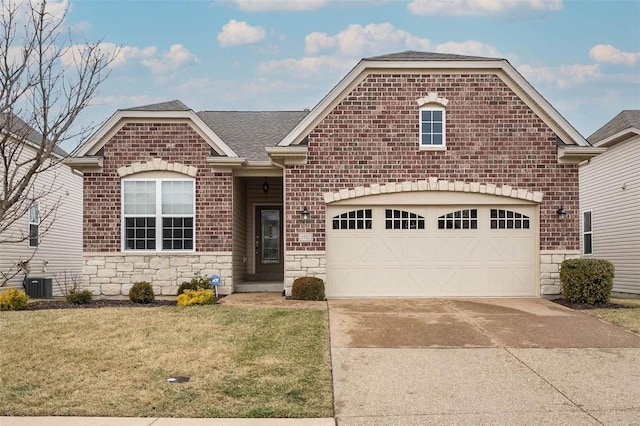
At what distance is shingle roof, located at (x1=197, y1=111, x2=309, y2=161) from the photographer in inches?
676

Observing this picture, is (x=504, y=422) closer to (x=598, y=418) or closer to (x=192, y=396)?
(x=598, y=418)

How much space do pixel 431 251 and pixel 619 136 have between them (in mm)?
8564

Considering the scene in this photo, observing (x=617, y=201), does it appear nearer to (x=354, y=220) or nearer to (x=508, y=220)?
(x=508, y=220)

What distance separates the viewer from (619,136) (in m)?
19.3

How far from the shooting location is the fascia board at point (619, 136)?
18439 mm

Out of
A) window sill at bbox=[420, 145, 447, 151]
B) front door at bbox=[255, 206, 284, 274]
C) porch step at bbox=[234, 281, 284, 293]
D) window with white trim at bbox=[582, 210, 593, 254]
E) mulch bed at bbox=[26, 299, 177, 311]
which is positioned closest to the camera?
mulch bed at bbox=[26, 299, 177, 311]

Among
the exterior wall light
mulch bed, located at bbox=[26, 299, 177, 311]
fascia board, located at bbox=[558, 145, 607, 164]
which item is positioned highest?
fascia board, located at bbox=[558, 145, 607, 164]

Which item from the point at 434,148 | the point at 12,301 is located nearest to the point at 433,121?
the point at 434,148

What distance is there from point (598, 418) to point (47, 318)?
393 inches

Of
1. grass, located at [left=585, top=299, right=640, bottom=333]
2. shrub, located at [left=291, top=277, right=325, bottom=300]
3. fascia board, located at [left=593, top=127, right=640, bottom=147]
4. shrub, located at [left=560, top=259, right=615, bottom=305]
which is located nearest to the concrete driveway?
grass, located at [left=585, top=299, right=640, bottom=333]

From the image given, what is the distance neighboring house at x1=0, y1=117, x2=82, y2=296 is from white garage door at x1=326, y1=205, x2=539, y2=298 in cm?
923

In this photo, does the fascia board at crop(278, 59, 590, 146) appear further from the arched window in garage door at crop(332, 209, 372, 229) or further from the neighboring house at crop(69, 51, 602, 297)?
the arched window in garage door at crop(332, 209, 372, 229)

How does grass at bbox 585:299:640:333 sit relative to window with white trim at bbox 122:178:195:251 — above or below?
below

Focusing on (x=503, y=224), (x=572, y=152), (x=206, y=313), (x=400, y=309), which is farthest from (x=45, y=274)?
(x=572, y=152)
